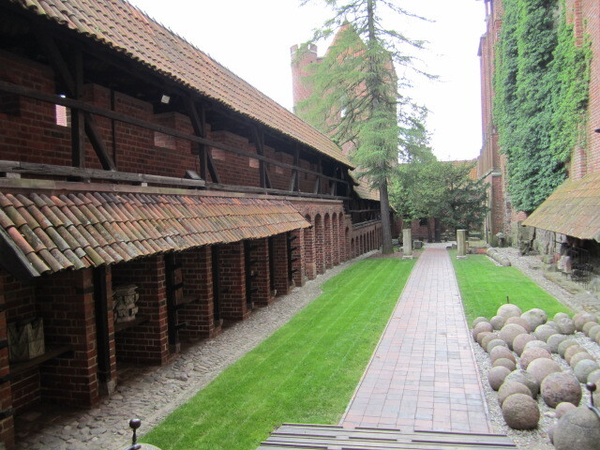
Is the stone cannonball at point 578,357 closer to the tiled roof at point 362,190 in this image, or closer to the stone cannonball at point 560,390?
the stone cannonball at point 560,390

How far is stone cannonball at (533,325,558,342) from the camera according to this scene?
757 centimetres

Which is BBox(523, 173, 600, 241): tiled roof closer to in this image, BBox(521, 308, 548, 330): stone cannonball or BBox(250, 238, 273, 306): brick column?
BBox(521, 308, 548, 330): stone cannonball

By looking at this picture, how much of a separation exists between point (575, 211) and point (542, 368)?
711 cm

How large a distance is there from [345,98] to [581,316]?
17292 millimetres

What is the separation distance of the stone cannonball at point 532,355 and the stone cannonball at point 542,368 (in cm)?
36

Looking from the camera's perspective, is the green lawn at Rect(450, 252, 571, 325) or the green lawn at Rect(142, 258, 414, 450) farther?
the green lawn at Rect(450, 252, 571, 325)

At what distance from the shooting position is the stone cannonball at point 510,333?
7508 millimetres

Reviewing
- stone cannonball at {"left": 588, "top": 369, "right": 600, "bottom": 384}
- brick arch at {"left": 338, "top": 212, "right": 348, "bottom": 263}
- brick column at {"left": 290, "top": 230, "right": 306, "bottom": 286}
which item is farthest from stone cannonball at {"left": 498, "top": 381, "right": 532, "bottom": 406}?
brick arch at {"left": 338, "top": 212, "right": 348, "bottom": 263}

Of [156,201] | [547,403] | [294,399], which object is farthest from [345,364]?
Answer: [156,201]

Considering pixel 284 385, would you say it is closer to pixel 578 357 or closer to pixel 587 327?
pixel 578 357

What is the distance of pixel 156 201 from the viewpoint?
21.6 feet

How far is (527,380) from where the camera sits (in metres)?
5.57

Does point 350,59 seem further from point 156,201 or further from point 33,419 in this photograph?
point 33,419

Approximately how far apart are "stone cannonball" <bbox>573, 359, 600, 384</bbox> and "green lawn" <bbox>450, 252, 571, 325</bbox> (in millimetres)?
3730
